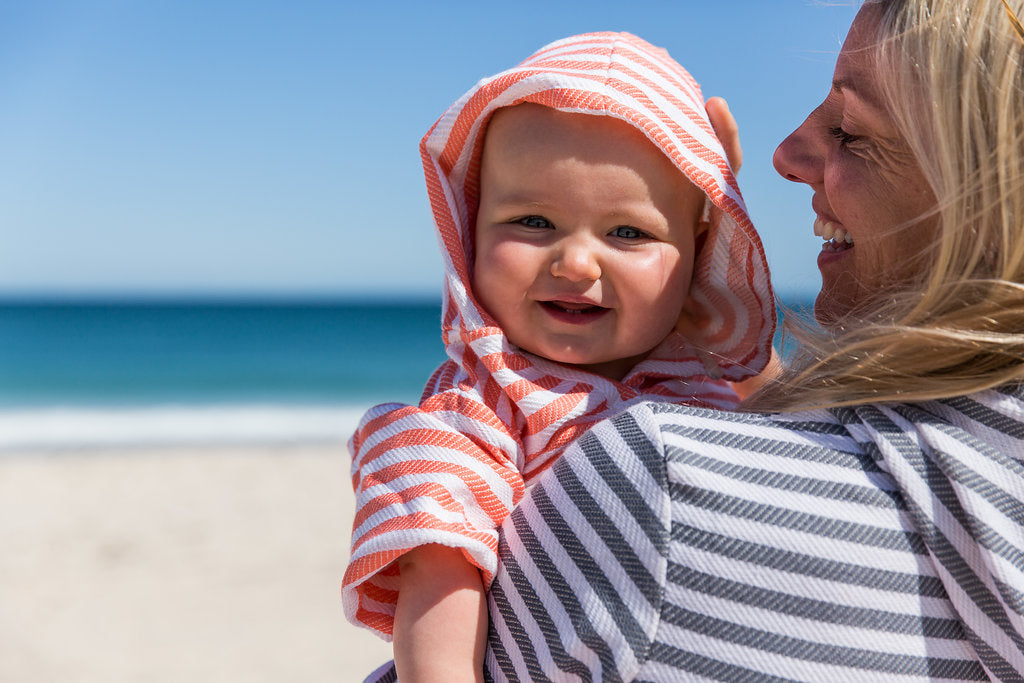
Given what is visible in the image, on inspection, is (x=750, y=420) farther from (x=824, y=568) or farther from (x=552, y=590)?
(x=552, y=590)

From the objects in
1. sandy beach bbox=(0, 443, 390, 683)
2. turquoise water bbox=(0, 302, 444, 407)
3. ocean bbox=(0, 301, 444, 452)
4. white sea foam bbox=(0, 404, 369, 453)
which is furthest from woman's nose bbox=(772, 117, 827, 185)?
turquoise water bbox=(0, 302, 444, 407)

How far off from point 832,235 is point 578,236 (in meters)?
0.46

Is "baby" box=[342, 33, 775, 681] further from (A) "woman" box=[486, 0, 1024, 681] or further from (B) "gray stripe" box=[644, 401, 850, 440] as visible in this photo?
(B) "gray stripe" box=[644, 401, 850, 440]

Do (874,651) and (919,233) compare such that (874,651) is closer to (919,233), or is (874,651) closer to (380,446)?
(919,233)

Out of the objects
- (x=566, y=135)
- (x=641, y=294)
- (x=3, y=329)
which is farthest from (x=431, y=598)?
(x=3, y=329)

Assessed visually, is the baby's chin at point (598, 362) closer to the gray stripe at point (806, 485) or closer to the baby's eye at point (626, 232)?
the baby's eye at point (626, 232)

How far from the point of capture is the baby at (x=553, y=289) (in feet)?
5.14

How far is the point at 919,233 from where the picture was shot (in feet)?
4.75

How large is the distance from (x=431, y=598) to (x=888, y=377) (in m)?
0.74

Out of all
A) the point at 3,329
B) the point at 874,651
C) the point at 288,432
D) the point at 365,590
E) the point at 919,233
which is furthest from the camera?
the point at 3,329

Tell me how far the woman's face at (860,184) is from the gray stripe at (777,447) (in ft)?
1.28

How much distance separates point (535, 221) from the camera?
6.03ft

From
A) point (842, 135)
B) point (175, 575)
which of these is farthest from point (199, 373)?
point (842, 135)

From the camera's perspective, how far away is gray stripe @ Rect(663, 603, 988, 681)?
113 cm
